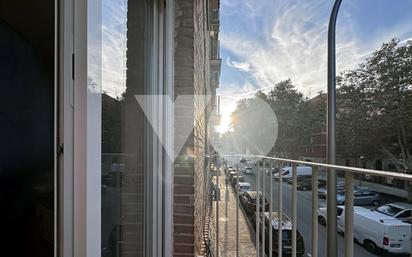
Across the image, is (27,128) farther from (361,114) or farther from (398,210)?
(361,114)

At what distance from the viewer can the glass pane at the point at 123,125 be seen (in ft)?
2.48

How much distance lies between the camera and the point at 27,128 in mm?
486

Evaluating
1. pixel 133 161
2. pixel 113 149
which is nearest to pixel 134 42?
pixel 133 161

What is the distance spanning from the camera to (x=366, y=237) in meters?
1.12

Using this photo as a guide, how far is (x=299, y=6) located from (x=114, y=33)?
389 cm

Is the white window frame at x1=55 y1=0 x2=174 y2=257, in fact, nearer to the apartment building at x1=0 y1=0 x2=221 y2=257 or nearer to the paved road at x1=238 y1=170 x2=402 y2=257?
the apartment building at x1=0 y1=0 x2=221 y2=257

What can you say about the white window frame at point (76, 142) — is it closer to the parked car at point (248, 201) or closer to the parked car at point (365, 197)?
the parked car at point (365, 197)

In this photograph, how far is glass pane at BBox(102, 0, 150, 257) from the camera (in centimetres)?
76

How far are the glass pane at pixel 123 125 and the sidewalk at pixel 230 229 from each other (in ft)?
3.18

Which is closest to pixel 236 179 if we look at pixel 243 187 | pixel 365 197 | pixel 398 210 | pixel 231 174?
pixel 243 187

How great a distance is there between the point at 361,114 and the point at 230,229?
1.61 m

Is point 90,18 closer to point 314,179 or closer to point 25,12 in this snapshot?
point 25,12

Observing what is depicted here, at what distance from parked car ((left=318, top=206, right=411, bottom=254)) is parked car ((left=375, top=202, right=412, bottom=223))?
0.6 inches

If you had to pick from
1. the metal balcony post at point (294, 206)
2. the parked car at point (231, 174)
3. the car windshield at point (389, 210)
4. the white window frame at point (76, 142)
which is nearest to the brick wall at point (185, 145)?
the parked car at point (231, 174)
